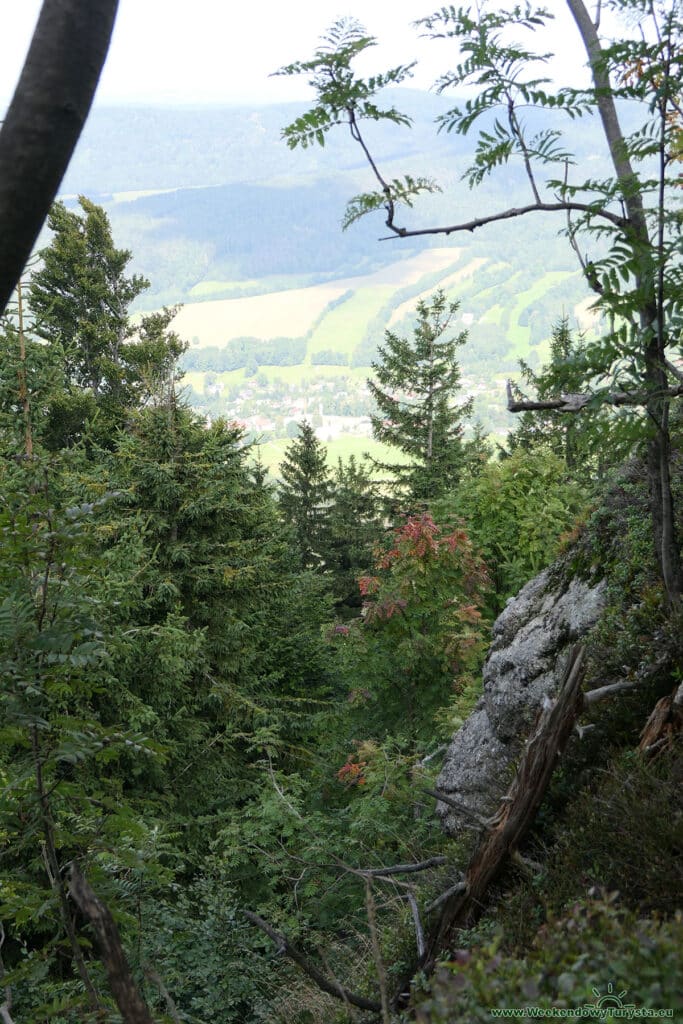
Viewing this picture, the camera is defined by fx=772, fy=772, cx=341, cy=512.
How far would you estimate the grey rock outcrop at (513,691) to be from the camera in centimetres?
509

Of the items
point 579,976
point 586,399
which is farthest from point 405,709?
point 579,976

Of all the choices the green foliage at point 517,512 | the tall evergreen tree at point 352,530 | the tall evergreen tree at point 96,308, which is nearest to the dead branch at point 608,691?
the green foliage at point 517,512

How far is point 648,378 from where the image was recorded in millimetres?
3586

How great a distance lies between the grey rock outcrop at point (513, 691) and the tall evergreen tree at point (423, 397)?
1878cm

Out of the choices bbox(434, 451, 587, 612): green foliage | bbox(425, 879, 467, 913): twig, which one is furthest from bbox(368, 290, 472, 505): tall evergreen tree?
bbox(425, 879, 467, 913): twig

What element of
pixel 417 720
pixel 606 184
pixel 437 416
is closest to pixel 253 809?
pixel 417 720

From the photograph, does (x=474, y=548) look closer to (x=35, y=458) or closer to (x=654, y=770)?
(x=35, y=458)

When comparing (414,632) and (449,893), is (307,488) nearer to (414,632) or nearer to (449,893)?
(414,632)

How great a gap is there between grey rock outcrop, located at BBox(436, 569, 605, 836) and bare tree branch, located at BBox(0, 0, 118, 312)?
3.96 metres

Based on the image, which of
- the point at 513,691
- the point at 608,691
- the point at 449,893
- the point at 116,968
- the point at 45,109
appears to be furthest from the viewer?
the point at 513,691

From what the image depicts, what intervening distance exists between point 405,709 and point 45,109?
1086cm

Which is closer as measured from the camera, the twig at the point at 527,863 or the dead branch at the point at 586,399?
the twig at the point at 527,863

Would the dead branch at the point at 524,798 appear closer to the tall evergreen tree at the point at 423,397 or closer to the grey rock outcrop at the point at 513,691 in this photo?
the grey rock outcrop at the point at 513,691

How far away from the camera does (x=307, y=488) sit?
3216cm
